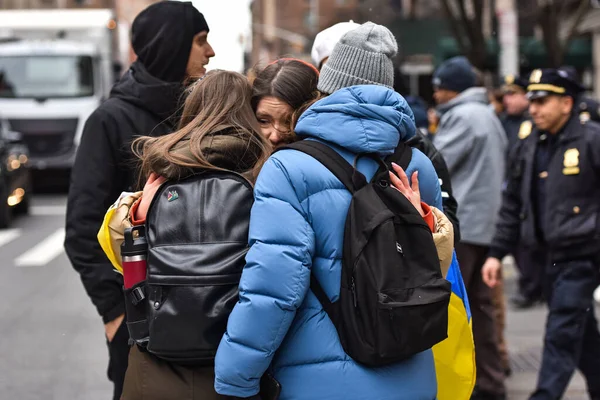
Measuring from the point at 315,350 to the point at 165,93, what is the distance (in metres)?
1.60

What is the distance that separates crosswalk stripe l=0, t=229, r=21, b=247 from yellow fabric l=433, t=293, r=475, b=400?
11.4 meters

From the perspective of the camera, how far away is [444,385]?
9.98ft

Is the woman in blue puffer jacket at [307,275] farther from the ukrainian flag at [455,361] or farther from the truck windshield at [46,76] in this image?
the truck windshield at [46,76]

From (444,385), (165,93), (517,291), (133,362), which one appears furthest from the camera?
(517,291)

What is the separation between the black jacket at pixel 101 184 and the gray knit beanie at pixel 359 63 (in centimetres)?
90

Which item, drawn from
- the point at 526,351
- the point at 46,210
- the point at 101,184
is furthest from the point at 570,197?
the point at 46,210

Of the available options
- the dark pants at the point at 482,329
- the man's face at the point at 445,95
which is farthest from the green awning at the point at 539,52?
the dark pants at the point at 482,329

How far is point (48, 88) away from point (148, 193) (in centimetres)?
1817

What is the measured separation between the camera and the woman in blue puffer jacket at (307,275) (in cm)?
256

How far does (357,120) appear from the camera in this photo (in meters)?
2.71

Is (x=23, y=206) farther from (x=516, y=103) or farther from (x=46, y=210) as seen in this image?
(x=516, y=103)

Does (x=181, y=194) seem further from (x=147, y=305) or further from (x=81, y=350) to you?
(x=81, y=350)

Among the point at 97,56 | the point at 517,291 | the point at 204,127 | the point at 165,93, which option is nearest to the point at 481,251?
the point at 165,93

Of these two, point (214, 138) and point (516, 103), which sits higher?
point (214, 138)
